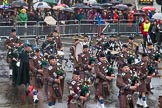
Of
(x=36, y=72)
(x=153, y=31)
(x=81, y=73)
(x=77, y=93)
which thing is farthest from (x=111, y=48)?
(x=153, y=31)

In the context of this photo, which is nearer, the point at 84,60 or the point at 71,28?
Answer: the point at 84,60

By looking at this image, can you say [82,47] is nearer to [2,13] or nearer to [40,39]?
[40,39]

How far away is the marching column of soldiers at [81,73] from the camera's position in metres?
15.9

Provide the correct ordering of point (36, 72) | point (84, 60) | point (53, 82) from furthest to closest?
point (84, 60) → point (36, 72) → point (53, 82)

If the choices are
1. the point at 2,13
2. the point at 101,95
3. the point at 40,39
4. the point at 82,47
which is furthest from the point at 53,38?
the point at 2,13

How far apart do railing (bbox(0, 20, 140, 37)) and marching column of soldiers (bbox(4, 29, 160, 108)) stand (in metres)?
8.52

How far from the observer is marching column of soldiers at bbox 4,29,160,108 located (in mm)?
15852

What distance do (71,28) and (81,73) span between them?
42.4 feet

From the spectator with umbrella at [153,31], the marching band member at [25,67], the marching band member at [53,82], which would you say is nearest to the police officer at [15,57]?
the marching band member at [25,67]

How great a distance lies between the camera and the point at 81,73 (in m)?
18.7

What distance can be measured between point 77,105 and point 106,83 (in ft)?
6.17

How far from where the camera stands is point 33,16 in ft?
99.6

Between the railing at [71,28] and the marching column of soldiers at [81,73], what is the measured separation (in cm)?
852

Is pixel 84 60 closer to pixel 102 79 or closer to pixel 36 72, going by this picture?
pixel 36 72
